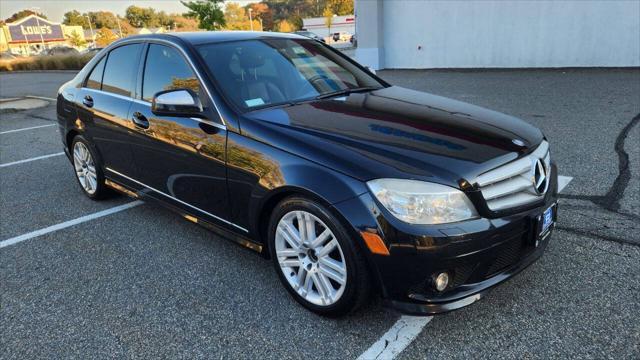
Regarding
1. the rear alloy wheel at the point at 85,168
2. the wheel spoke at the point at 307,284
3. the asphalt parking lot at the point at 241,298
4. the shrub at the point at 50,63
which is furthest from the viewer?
the shrub at the point at 50,63

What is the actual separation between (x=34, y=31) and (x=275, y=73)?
418 ft

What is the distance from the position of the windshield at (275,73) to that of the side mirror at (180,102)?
21 centimetres

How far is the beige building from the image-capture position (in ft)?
334

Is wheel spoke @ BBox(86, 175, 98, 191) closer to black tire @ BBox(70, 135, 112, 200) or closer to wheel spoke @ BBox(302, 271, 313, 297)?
black tire @ BBox(70, 135, 112, 200)

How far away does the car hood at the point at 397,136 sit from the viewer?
2367 mm

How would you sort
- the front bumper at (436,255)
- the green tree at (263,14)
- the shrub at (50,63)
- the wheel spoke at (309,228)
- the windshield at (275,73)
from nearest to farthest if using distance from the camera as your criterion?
the front bumper at (436,255) → the wheel spoke at (309,228) → the windshield at (275,73) → the shrub at (50,63) → the green tree at (263,14)

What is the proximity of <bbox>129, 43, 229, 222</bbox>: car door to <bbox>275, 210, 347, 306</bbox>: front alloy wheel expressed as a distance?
58 cm

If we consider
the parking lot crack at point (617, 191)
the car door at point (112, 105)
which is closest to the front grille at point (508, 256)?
the parking lot crack at point (617, 191)

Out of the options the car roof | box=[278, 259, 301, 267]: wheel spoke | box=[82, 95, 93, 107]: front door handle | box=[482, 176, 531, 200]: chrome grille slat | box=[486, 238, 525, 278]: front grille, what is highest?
the car roof

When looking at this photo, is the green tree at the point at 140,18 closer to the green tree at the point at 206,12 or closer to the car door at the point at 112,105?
the green tree at the point at 206,12

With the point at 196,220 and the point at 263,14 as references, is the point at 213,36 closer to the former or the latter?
the point at 196,220

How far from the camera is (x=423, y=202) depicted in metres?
2.28

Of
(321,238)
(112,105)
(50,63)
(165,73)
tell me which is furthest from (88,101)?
(50,63)

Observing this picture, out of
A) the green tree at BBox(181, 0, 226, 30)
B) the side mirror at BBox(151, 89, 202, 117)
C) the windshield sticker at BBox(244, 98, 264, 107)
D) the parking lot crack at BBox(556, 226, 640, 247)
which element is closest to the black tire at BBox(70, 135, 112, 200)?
the side mirror at BBox(151, 89, 202, 117)
